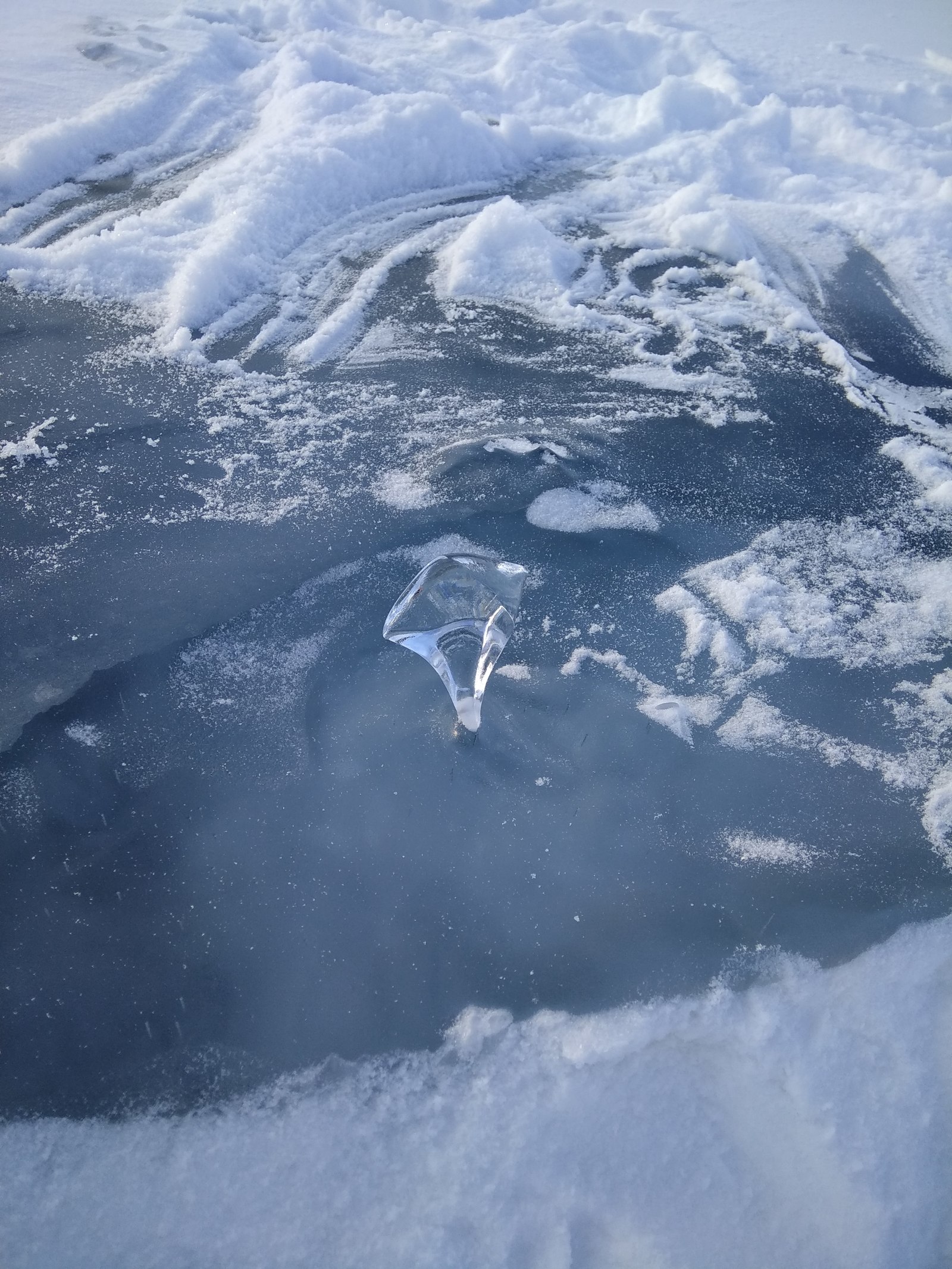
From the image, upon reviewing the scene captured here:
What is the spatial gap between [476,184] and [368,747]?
3670 millimetres

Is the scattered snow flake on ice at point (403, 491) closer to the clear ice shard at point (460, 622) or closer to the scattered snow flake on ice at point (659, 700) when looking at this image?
the clear ice shard at point (460, 622)

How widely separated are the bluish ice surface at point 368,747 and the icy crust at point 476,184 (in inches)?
24.4

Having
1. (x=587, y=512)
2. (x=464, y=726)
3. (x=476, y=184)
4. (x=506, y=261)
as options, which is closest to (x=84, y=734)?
(x=464, y=726)

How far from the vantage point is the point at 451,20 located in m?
6.62

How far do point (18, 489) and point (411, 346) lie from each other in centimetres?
155

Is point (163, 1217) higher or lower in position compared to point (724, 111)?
lower

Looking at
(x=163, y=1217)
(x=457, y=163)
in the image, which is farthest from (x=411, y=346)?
(x=163, y=1217)

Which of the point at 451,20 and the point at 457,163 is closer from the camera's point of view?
the point at 457,163

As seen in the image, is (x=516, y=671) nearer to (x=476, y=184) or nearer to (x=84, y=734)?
(x=84, y=734)

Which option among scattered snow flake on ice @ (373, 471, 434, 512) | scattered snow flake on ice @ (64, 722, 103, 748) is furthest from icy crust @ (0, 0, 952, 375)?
scattered snow flake on ice @ (64, 722, 103, 748)

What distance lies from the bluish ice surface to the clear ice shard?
0.28ft

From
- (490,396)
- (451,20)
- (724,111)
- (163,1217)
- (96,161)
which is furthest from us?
(451,20)

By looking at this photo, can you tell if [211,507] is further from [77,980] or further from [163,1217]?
[163,1217]

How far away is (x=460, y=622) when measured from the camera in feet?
7.26
